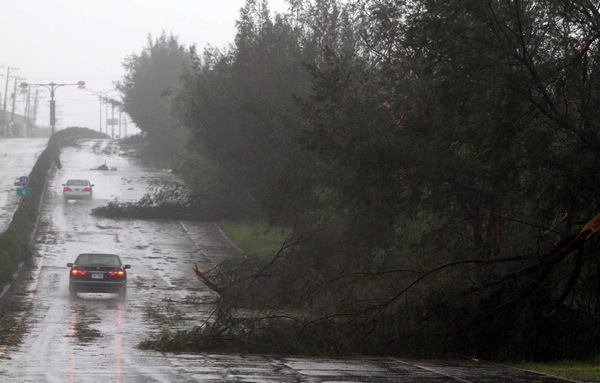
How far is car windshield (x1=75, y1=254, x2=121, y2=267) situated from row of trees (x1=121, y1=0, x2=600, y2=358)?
6340 mm

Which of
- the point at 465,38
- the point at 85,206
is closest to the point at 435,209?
the point at 465,38

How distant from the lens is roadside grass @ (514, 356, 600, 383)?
13572mm

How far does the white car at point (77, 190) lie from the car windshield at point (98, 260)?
82.2 ft

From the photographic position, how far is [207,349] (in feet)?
55.1

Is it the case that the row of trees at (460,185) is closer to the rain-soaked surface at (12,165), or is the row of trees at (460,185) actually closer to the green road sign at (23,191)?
the green road sign at (23,191)

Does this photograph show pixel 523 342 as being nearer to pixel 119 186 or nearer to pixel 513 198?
pixel 513 198

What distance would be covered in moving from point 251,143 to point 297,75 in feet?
14.6

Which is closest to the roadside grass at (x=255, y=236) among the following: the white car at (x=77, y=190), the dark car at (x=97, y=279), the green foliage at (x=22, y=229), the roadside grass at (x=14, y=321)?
the dark car at (x=97, y=279)

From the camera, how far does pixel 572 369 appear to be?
15.1 m

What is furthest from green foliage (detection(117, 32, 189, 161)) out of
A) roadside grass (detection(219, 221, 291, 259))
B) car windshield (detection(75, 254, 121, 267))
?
car windshield (detection(75, 254, 121, 267))

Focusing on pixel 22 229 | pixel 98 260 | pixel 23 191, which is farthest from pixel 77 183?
pixel 98 260

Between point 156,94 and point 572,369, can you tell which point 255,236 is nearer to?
point 572,369

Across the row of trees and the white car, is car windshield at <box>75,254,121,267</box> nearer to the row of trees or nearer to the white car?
the row of trees

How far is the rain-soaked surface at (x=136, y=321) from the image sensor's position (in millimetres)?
13422
